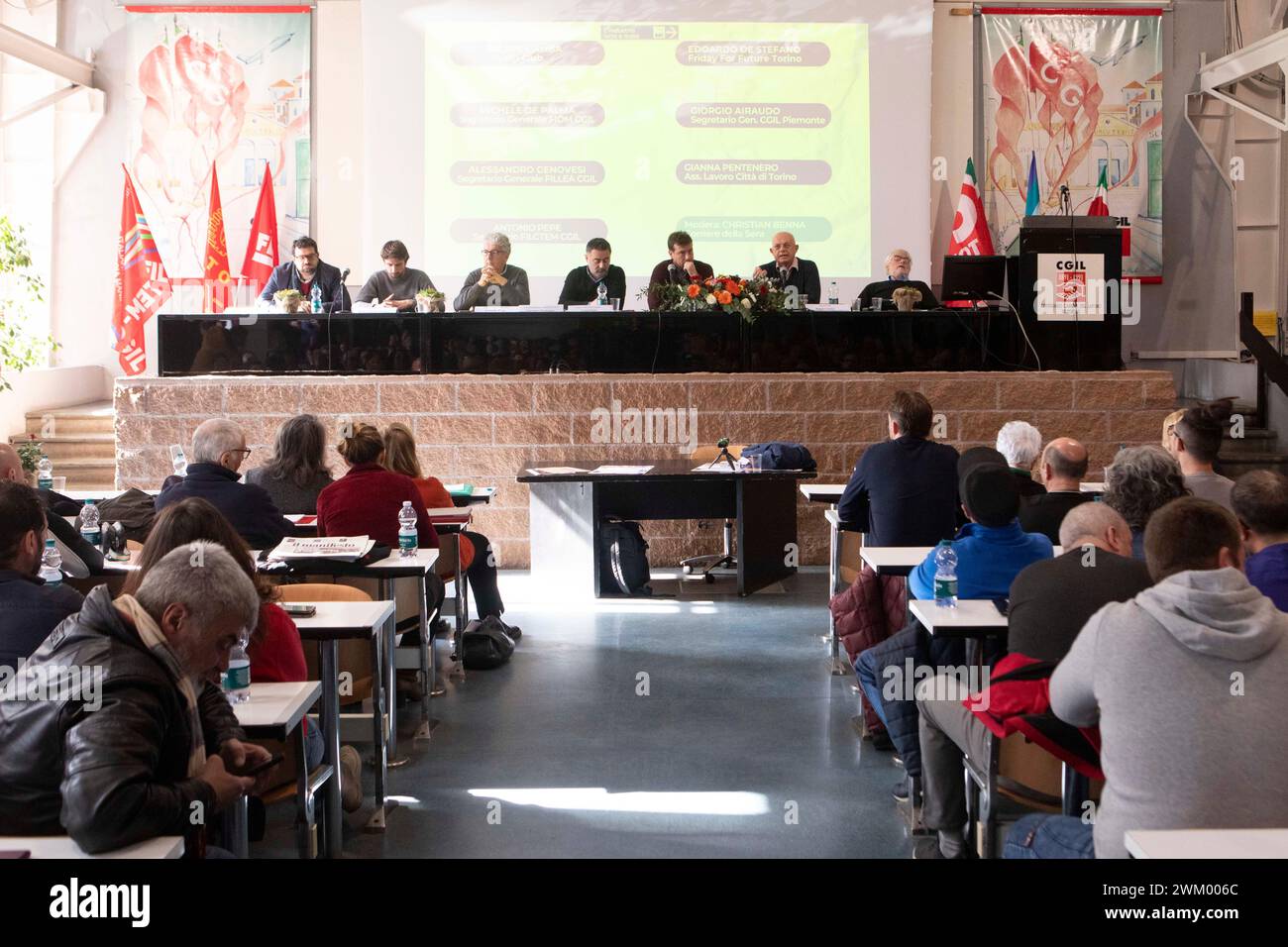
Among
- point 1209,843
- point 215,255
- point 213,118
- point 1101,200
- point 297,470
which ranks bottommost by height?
point 1209,843

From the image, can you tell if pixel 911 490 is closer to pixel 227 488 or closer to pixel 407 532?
pixel 407 532

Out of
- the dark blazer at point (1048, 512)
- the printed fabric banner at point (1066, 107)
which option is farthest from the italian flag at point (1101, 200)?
the dark blazer at point (1048, 512)

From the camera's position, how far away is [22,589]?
8.95ft

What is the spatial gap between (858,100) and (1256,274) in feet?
13.0

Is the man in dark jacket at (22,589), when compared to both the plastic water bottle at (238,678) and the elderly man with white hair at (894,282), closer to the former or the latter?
the plastic water bottle at (238,678)

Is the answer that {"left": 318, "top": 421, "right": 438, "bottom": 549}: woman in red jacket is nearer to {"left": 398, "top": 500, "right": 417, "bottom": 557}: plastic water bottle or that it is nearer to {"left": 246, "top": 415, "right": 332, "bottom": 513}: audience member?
{"left": 398, "top": 500, "right": 417, "bottom": 557}: plastic water bottle

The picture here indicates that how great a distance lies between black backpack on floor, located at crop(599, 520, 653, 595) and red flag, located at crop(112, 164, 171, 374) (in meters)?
5.53

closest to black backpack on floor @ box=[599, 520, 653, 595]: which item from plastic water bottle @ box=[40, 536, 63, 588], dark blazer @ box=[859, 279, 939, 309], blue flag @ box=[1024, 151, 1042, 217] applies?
dark blazer @ box=[859, 279, 939, 309]

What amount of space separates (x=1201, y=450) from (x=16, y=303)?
9838mm

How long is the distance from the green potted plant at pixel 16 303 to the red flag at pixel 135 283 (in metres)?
0.59

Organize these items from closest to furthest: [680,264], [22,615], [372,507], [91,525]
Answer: [22,615] < [372,507] < [91,525] < [680,264]

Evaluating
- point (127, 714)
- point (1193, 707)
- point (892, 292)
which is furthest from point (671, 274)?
point (127, 714)

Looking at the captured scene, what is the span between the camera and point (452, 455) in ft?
27.6

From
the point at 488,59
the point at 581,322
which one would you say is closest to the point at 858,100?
the point at 488,59
